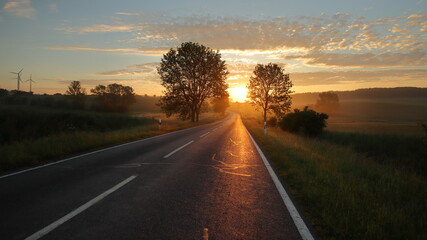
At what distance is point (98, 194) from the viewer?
462 cm

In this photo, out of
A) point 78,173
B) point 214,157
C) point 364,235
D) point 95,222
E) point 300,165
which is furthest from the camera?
point 214,157

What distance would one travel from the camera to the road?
3180 millimetres

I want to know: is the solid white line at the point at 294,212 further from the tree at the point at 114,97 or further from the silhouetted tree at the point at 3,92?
the silhouetted tree at the point at 3,92

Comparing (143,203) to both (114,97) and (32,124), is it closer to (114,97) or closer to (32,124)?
(32,124)

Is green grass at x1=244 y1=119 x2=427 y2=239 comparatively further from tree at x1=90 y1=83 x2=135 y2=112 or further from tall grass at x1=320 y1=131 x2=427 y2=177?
tree at x1=90 y1=83 x2=135 y2=112

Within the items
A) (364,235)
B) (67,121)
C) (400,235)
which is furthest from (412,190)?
(67,121)

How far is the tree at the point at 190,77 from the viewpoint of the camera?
3269 cm

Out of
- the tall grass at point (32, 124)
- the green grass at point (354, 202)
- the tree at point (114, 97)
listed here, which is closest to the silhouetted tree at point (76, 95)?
the tree at point (114, 97)

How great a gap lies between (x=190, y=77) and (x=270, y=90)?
46.0 feet

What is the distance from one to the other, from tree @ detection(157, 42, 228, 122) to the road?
26.7 meters

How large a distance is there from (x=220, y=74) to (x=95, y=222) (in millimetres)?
32360

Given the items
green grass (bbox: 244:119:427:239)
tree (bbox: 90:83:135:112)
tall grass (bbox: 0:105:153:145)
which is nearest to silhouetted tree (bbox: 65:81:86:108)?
tree (bbox: 90:83:135:112)

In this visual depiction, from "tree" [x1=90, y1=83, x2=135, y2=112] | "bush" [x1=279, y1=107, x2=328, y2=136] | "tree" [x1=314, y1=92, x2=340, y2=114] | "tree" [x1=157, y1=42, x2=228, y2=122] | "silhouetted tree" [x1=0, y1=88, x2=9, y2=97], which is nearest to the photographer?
"bush" [x1=279, y1=107, x2=328, y2=136]

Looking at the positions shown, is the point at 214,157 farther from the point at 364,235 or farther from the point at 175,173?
the point at 364,235
